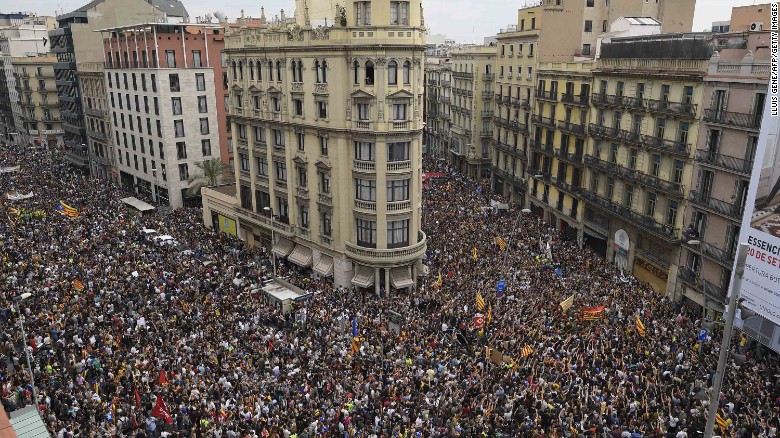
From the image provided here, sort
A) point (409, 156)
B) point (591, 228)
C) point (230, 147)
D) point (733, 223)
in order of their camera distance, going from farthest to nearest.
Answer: point (230, 147) → point (591, 228) → point (409, 156) → point (733, 223)

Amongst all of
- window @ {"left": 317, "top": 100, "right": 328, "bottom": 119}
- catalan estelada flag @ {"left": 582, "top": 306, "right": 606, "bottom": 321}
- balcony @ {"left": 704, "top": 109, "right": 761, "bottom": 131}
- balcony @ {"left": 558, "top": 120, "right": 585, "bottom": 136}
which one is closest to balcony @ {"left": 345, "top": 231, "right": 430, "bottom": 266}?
window @ {"left": 317, "top": 100, "right": 328, "bottom": 119}

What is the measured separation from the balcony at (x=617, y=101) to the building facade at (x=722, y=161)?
22.8 ft

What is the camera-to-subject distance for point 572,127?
56844mm

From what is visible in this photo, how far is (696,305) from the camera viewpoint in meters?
41.8

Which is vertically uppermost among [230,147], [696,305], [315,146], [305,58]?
[305,58]

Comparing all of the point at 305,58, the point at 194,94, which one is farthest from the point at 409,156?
the point at 194,94

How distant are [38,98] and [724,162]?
122267mm

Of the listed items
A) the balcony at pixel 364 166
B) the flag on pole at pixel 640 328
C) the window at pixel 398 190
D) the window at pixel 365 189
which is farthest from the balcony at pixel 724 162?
the window at pixel 365 189

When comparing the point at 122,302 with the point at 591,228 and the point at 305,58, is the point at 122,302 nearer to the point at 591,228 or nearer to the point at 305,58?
the point at 305,58

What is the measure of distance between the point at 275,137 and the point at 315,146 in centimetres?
608

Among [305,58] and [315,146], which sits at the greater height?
[305,58]

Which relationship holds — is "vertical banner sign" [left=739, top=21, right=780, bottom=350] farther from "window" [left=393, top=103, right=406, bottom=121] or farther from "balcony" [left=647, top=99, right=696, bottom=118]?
"window" [left=393, top=103, right=406, bottom=121]

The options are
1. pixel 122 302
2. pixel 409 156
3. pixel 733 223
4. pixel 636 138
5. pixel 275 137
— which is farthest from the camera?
pixel 275 137

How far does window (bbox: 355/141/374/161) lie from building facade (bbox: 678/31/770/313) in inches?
934
